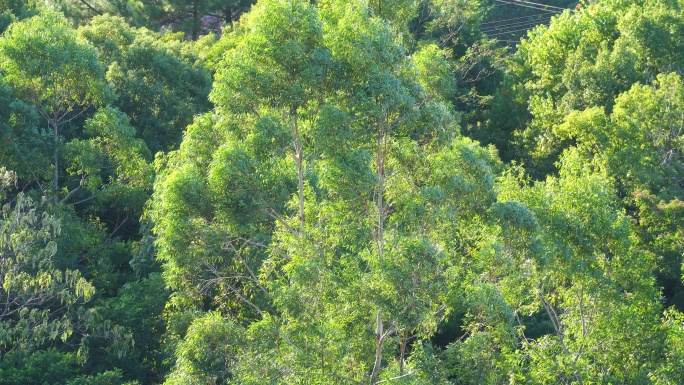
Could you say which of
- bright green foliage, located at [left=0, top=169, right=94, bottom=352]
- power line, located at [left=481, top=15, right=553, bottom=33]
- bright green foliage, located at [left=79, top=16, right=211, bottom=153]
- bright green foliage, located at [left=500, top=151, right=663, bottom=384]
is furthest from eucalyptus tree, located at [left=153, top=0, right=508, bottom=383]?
power line, located at [left=481, top=15, right=553, bottom=33]

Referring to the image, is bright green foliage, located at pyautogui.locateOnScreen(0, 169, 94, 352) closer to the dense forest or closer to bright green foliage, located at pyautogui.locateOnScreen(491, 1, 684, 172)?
the dense forest

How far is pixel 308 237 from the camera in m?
17.1

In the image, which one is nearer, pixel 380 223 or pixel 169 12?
pixel 380 223

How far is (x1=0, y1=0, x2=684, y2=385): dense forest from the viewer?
16547 millimetres

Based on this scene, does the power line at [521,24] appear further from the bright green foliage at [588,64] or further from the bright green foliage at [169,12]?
the bright green foliage at [588,64]

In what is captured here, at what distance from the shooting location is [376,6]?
18.6m

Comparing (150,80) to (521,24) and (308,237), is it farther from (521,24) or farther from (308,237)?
(521,24)

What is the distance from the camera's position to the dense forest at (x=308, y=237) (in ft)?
54.3

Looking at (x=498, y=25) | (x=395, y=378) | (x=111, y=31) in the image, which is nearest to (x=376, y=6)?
(x=395, y=378)

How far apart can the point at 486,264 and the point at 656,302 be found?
178 inches

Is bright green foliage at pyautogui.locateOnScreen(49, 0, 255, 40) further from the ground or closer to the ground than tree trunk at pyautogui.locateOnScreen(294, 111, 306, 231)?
closer to the ground

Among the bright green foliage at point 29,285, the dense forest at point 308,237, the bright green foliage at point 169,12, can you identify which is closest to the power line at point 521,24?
the bright green foliage at point 169,12

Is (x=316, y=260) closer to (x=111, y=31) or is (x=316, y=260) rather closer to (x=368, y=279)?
(x=368, y=279)

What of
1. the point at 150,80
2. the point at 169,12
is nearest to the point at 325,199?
the point at 150,80
